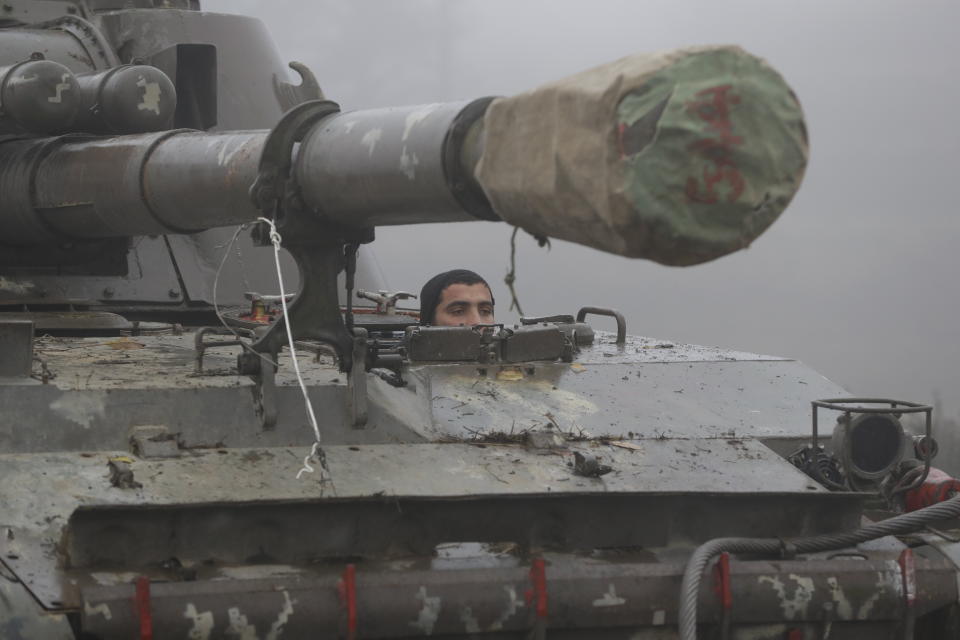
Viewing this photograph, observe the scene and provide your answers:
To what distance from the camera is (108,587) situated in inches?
150

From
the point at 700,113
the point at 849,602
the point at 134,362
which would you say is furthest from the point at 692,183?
the point at 134,362

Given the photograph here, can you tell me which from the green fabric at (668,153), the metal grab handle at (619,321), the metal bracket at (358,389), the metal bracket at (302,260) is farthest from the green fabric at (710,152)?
the metal grab handle at (619,321)

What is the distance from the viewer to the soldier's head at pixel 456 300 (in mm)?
6852

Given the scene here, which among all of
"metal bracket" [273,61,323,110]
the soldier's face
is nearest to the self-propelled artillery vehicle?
the soldier's face

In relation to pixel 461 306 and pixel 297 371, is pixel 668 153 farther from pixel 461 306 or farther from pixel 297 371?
pixel 461 306

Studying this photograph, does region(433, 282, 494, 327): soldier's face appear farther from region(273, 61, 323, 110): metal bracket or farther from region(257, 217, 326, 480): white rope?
region(257, 217, 326, 480): white rope

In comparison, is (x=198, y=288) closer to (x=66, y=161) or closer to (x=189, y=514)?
(x=66, y=161)

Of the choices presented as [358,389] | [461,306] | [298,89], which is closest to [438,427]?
[358,389]

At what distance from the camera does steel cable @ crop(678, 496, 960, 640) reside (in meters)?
4.15

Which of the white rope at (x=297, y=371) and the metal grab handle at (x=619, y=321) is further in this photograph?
the metal grab handle at (x=619, y=321)

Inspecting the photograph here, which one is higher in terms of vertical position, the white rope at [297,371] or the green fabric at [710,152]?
the green fabric at [710,152]

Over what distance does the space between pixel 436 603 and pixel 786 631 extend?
1.10 meters

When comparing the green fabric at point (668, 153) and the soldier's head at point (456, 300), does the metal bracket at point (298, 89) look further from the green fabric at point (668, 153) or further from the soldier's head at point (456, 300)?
the green fabric at point (668, 153)

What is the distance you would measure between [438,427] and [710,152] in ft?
6.82
